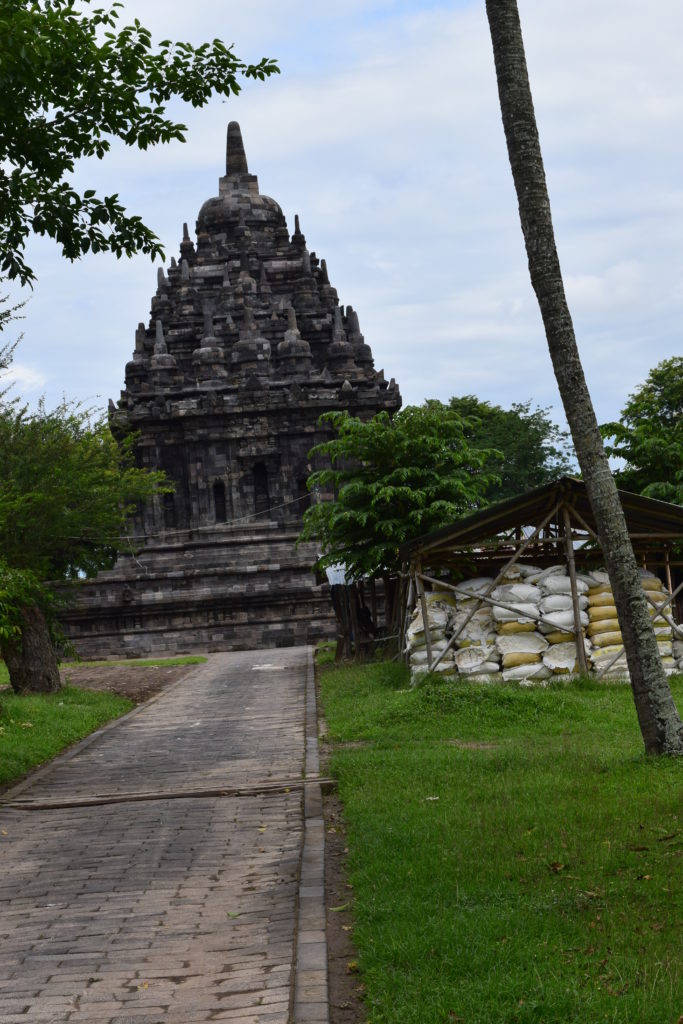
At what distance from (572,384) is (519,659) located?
324 inches

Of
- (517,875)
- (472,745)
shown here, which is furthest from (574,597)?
(517,875)

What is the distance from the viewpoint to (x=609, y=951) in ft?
19.6

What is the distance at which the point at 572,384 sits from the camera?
11.1m

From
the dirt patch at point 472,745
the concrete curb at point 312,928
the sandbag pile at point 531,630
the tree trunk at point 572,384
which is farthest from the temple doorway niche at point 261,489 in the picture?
the tree trunk at point 572,384

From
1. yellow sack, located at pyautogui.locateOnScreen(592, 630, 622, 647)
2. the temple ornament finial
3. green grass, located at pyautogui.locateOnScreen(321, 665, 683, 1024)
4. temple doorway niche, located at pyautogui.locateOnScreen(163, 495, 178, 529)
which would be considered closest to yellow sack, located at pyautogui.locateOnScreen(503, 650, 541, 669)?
yellow sack, located at pyautogui.locateOnScreen(592, 630, 622, 647)

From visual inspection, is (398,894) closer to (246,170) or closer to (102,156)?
(102,156)

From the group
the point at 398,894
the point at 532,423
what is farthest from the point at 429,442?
the point at 532,423

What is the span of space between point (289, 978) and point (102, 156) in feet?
29.1

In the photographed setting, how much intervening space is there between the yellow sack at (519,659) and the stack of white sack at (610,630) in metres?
0.86

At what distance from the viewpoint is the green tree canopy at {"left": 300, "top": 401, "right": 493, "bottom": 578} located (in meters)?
24.4

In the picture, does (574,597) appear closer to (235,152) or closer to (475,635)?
(475,635)

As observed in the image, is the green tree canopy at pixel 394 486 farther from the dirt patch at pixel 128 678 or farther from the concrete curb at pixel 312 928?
the concrete curb at pixel 312 928

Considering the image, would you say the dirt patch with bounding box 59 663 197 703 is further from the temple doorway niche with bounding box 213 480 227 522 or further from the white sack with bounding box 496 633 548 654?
the temple doorway niche with bounding box 213 480 227 522

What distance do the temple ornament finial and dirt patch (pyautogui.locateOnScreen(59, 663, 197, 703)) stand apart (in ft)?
115
